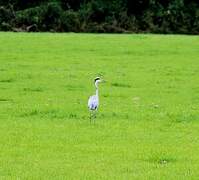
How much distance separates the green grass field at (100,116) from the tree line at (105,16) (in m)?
25.2

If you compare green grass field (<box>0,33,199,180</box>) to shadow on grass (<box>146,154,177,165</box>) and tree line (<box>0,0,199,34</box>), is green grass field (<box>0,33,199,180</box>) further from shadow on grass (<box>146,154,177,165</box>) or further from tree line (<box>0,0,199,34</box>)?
tree line (<box>0,0,199,34</box>)

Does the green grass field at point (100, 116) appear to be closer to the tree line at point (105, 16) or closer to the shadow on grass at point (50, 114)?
the shadow on grass at point (50, 114)

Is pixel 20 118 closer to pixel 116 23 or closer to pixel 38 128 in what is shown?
pixel 38 128

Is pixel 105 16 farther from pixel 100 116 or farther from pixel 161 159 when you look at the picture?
pixel 161 159

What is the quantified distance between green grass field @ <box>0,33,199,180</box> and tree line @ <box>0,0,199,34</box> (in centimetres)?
2517

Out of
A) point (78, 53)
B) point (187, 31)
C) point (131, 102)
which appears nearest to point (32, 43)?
point (78, 53)

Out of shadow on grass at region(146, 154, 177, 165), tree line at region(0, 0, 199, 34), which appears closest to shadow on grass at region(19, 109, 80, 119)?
shadow on grass at region(146, 154, 177, 165)

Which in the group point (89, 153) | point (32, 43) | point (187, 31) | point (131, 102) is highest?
point (89, 153)

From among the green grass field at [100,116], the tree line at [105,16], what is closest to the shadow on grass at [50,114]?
the green grass field at [100,116]

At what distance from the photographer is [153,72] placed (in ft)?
97.2

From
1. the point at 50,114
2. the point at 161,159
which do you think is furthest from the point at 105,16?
the point at 161,159

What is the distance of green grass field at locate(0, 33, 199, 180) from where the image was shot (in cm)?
1309

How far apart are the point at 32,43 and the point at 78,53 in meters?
4.24

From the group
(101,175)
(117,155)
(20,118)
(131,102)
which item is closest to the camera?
(101,175)
